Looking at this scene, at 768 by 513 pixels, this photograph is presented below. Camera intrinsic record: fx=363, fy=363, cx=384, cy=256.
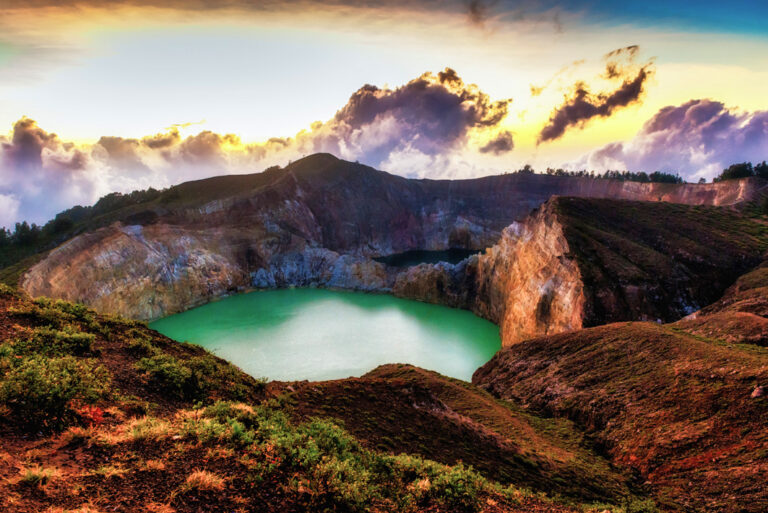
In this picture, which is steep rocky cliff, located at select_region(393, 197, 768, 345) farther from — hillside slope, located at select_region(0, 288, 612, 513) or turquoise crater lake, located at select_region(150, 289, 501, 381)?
hillside slope, located at select_region(0, 288, 612, 513)

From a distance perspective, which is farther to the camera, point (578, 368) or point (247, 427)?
point (578, 368)

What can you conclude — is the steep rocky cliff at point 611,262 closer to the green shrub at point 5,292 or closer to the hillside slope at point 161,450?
the hillside slope at point 161,450

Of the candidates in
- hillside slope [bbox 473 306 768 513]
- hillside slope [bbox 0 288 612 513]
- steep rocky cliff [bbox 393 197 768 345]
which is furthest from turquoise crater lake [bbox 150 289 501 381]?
hillside slope [bbox 0 288 612 513]

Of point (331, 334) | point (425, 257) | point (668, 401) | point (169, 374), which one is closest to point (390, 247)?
point (425, 257)

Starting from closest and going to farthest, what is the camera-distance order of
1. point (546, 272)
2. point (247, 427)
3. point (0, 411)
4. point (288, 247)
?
point (0, 411)
point (247, 427)
point (546, 272)
point (288, 247)

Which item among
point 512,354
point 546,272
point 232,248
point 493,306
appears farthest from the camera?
point 232,248

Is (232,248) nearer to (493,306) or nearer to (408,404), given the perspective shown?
(493,306)

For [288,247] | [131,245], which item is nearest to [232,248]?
[288,247]
